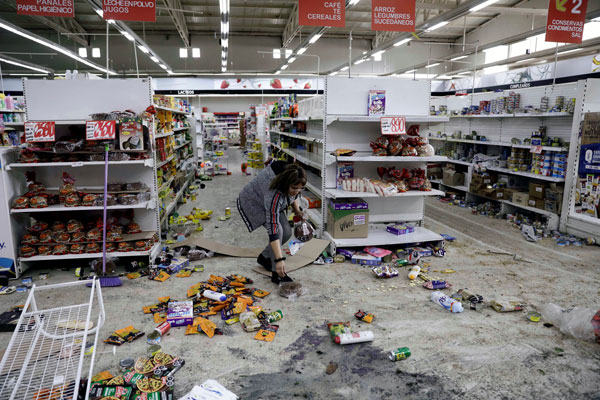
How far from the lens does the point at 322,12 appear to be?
21.9ft

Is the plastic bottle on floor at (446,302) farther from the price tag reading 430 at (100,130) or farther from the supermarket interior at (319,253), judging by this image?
the price tag reading 430 at (100,130)

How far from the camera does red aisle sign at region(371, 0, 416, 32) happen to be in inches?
269

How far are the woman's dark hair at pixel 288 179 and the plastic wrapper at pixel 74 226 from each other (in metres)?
2.56

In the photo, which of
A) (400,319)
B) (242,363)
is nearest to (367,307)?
(400,319)

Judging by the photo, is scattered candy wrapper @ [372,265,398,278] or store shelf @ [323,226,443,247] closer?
scattered candy wrapper @ [372,265,398,278]

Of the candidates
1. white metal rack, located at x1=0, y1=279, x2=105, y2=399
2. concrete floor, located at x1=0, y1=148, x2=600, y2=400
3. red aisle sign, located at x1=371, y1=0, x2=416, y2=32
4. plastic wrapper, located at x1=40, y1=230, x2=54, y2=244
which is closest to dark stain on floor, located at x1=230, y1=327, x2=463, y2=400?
concrete floor, located at x1=0, y1=148, x2=600, y2=400

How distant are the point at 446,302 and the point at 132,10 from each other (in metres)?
6.58

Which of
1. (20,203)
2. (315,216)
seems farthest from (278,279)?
(20,203)

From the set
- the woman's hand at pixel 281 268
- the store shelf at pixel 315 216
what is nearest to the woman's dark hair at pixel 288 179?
the woman's hand at pixel 281 268

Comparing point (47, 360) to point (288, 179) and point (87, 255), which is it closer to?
point (288, 179)

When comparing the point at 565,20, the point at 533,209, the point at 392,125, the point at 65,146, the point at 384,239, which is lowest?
the point at 384,239

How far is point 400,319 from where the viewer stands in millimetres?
3512

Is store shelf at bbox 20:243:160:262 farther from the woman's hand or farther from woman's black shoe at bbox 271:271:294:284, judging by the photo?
the woman's hand

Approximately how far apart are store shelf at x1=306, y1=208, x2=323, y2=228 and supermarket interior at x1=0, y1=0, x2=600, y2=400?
7 centimetres
